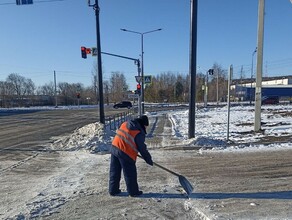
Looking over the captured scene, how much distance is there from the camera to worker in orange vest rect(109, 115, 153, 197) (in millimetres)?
5125

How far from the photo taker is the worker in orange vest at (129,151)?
512 cm

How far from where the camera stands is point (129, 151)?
514 cm

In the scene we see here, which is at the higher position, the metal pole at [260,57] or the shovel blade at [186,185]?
the metal pole at [260,57]

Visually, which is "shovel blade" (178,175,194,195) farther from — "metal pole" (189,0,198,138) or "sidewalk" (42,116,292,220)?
"metal pole" (189,0,198,138)

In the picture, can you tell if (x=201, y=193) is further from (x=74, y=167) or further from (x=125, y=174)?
(x=74, y=167)

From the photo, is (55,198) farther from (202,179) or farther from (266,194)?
(266,194)

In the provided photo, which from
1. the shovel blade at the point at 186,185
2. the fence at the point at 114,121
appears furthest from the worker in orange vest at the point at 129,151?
the fence at the point at 114,121

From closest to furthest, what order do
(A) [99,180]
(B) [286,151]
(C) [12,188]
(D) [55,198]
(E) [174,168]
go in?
1. (D) [55,198]
2. (C) [12,188]
3. (A) [99,180]
4. (E) [174,168]
5. (B) [286,151]

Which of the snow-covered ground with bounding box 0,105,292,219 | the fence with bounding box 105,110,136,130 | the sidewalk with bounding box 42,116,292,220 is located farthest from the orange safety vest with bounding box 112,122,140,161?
the fence with bounding box 105,110,136,130

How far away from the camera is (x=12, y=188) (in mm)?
5992

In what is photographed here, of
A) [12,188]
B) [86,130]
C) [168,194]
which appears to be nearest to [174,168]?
[168,194]

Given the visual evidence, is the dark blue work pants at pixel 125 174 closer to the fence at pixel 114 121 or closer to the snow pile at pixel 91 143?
the snow pile at pixel 91 143

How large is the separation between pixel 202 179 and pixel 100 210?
105 inches

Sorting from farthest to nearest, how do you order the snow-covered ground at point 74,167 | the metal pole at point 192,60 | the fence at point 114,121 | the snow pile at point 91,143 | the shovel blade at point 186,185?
the fence at point 114,121
the metal pole at point 192,60
the snow pile at point 91,143
the shovel blade at point 186,185
the snow-covered ground at point 74,167
